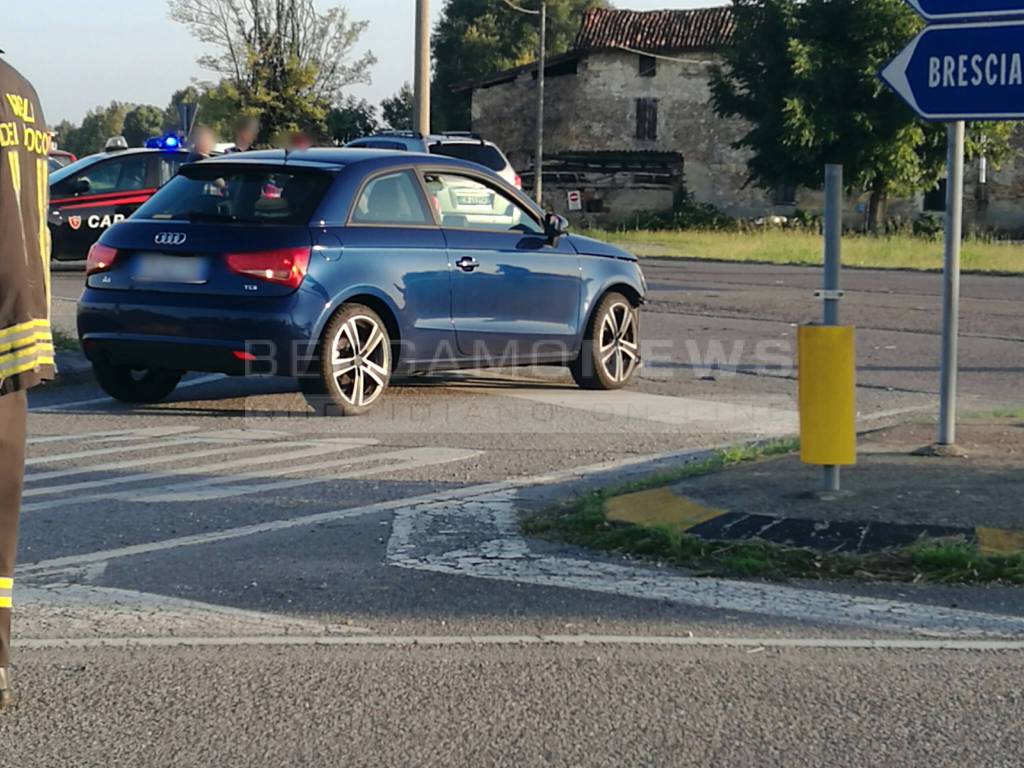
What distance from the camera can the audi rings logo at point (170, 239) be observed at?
32.6ft

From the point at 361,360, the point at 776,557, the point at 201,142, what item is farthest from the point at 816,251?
the point at 776,557

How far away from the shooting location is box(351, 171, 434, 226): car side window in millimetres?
10383

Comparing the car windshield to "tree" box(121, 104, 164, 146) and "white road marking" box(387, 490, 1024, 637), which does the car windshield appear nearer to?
"white road marking" box(387, 490, 1024, 637)

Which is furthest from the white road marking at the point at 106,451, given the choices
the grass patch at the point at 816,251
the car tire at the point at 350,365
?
the grass patch at the point at 816,251

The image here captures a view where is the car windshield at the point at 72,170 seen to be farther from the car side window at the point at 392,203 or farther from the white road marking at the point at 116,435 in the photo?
the white road marking at the point at 116,435

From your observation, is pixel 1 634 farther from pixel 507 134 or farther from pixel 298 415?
pixel 507 134

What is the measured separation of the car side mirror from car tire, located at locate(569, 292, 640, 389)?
2.19ft

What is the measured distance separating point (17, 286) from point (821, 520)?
3.80 metres

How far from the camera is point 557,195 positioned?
57.7 m

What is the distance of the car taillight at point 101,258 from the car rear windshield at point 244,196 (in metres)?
0.34

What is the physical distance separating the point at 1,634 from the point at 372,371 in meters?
6.01

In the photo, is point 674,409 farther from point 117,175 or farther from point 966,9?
point 117,175

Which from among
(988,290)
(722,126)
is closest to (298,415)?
(988,290)

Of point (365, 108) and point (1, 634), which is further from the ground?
point (365, 108)
